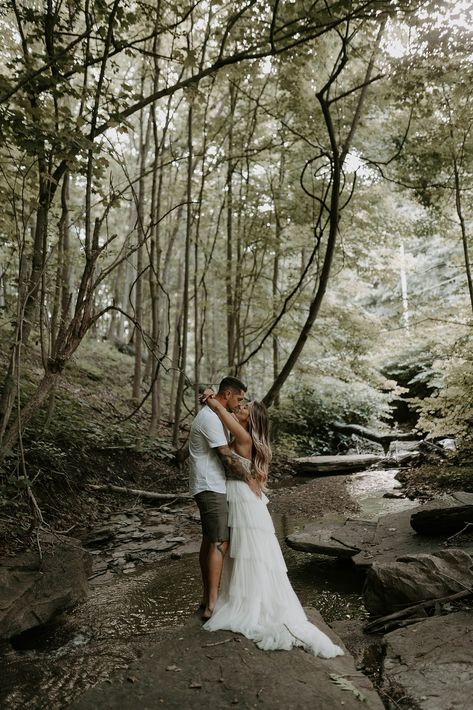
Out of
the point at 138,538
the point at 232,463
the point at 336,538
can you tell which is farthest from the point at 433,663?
the point at 138,538

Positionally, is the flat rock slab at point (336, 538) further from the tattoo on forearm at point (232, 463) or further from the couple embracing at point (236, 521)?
the tattoo on forearm at point (232, 463)

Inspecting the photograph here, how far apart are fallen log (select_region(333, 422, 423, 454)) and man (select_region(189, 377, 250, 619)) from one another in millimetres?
12742

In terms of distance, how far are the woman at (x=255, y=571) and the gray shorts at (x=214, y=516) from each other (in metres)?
0.06

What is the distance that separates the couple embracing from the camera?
3.71 m

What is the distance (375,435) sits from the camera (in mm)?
15930

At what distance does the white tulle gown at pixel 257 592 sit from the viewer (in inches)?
136

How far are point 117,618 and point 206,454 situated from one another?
1821mm

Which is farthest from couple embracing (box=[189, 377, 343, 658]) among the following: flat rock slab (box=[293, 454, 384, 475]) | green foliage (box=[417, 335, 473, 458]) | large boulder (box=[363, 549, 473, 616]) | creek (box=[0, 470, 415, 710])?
flat rock slab (box=[293, 454, 384, 475])

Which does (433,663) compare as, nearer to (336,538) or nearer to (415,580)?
(415,580)

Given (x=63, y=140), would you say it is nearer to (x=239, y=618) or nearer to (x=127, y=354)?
(x=239, y=618)

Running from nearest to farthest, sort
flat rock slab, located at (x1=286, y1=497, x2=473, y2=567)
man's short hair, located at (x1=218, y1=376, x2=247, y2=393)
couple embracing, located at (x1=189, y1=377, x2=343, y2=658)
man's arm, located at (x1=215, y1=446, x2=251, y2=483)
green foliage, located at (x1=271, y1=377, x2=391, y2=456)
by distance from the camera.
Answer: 1. couple embracing, located at (x1=189, y1=377, x2=343, y2=658)
2. man's arm, located at (x1=215, y1=446, x2=251, y2=483)
3. man's short hair, located at (x1=218, y1=376, x2=247, y2=393)
4. flat rock slab, located at (x1=286, y1=497, x2=473, y2=567)
5. green foliage, located at (x1=271, y1=377, x2=391, y2=456)

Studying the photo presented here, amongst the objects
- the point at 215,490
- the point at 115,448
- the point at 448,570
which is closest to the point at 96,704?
the point at 215,490

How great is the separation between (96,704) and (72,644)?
124cm

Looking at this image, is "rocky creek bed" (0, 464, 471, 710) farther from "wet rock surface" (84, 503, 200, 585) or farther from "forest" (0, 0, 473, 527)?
"forest" (0, 0, 473, 527)
